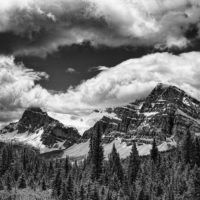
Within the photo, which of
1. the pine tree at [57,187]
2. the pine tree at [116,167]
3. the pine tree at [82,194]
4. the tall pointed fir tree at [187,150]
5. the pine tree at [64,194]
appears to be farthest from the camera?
the tall pointed fir tree at [187,150]

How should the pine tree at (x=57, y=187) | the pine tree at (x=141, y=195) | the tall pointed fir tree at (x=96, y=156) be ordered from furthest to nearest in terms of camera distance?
the tall pointed fir tree at (x=96, y=156) < the pine tree at (x=57, y=187) < the pine tree at (x=141, y=195)

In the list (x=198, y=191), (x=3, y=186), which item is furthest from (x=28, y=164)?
(x=198, y=191)

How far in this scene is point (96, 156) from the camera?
9475 centimetres

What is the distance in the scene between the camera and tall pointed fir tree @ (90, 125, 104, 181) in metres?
93.4

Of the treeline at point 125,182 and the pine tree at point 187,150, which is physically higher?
the pine tree at point 187,150

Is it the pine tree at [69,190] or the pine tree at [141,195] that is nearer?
the pine tree at [69,190]

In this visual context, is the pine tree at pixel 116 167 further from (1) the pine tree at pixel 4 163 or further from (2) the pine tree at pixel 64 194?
(1) the pine tree at pixel 4 163

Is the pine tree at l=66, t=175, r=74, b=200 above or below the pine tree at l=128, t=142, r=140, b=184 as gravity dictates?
below

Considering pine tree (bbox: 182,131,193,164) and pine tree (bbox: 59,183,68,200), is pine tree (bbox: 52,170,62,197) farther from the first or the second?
pine tree (bbox: 182,131,193,164)

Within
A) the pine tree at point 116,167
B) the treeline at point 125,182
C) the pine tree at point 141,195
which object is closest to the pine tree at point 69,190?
the treeline at point 125,182

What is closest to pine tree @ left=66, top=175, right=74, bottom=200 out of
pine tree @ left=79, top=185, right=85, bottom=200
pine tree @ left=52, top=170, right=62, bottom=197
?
pine tree @ left=79, top=185, right=85, bottom=200

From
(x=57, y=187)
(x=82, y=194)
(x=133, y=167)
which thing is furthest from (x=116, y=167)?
(x=82, y=194)

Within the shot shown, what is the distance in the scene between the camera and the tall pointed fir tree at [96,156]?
93.4 m

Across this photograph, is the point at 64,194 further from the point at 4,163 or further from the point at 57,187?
the point at 4,163
